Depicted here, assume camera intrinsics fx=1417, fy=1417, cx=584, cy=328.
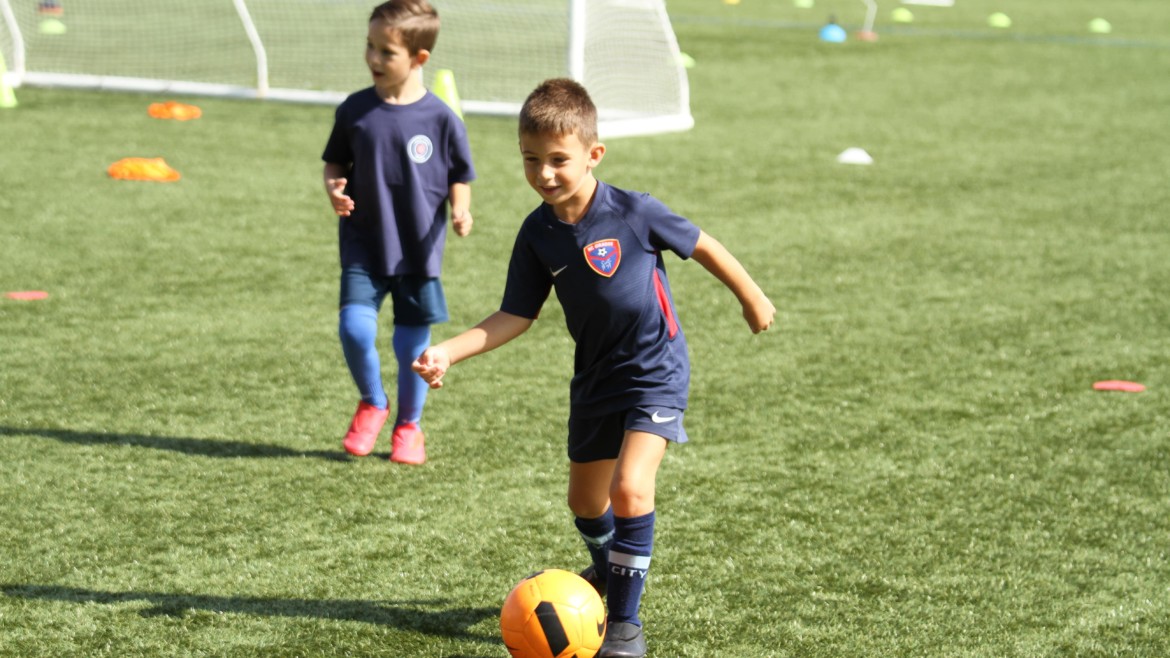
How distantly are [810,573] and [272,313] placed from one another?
10.7 ft

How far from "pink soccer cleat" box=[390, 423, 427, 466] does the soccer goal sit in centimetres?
689

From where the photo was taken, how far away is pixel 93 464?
4660mm

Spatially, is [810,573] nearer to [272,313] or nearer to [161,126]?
[272,313]

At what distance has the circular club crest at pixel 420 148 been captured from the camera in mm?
4777

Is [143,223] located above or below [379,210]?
below

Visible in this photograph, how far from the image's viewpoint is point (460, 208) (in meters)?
4.83

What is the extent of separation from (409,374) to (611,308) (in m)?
1.59

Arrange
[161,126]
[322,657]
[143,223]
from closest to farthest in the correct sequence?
[322,657], [143,223], [161,126]

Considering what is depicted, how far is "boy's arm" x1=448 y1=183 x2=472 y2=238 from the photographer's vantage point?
188 inches

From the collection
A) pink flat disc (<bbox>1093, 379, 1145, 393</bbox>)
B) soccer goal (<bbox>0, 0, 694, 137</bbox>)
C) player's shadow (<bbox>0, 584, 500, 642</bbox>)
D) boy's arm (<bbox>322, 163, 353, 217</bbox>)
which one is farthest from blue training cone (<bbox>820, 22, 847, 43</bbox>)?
player's shadow (<bbox>0, 584, 500, 642</bbox>)

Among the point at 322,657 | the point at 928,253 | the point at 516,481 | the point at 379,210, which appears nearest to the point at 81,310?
the point at 379,210

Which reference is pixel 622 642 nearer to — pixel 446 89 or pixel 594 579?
pixel 594 579

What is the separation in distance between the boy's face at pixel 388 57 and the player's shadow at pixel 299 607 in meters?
1.80

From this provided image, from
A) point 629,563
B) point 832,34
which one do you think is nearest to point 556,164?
point 629,563
